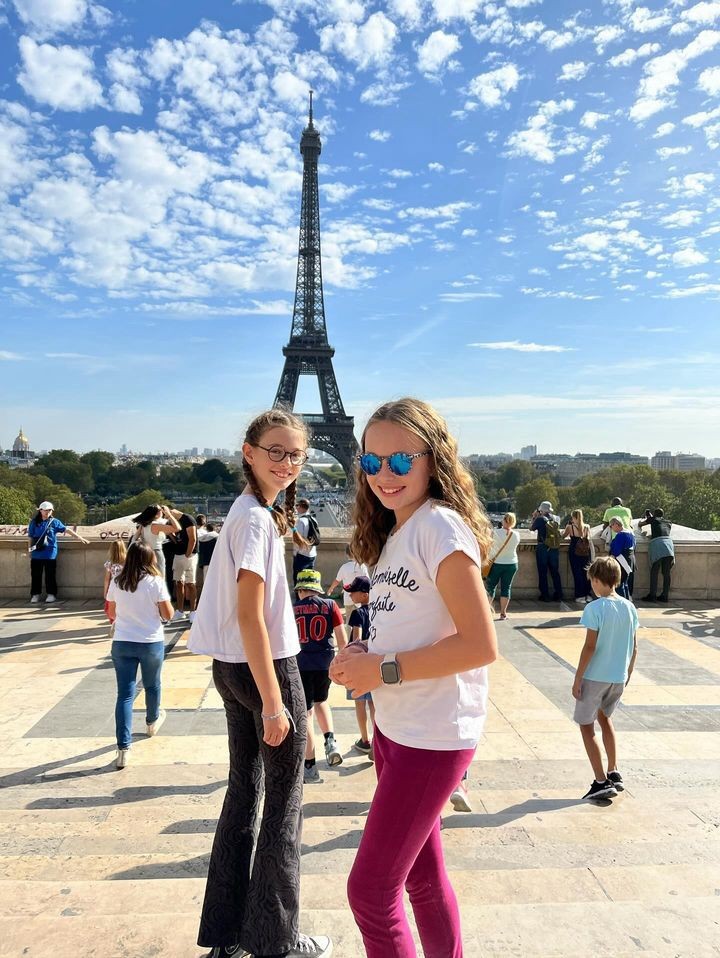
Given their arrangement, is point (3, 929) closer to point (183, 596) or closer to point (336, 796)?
point (336, 796)

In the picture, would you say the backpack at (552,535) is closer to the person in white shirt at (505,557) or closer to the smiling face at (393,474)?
the person in white shirt at (505,557)

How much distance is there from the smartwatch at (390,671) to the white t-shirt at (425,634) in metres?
0.06

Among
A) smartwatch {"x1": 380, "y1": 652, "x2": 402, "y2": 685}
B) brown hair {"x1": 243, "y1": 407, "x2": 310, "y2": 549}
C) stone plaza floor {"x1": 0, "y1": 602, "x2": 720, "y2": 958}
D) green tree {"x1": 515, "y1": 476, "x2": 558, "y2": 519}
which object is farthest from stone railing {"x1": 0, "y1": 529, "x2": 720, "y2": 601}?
green tree {"x1": 515, "y1": 476, "x2": 558, "y2": 519}

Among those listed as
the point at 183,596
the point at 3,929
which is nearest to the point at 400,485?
the point at 3,929

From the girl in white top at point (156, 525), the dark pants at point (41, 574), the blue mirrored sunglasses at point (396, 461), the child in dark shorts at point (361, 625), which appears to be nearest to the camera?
the blue mirrored sunglasses at point (396, 461)

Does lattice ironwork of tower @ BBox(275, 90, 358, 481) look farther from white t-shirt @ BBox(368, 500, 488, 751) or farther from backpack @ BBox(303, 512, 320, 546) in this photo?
white t-shirt @ BBox(368, 500, 488, 751)

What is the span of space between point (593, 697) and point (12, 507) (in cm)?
6129

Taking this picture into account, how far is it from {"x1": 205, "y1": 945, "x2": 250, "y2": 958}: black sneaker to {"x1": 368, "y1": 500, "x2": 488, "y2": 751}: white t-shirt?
1054 mm

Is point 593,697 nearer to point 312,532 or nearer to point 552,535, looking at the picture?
point 312,532

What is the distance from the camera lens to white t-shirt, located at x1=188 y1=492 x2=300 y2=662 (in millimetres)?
2275

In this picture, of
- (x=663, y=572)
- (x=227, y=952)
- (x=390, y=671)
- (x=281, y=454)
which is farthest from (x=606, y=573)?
(x=663, y=572)

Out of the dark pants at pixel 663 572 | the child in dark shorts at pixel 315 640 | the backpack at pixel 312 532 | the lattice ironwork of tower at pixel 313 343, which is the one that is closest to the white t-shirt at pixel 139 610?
the child in dark shorts at pixel 315 640

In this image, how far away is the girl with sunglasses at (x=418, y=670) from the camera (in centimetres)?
175

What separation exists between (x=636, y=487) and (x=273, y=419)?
72.9m
